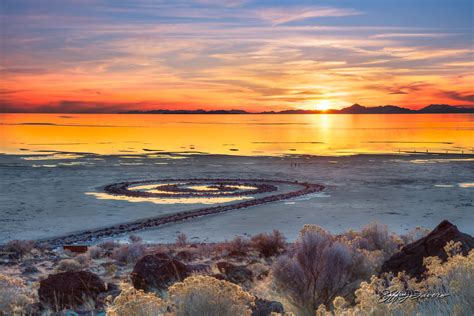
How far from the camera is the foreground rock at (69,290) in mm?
9109

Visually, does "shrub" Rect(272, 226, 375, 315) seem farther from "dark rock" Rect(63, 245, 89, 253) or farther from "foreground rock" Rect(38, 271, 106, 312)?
"dark rock" Rect(63, 245, 89, 253)

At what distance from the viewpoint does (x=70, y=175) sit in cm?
3769

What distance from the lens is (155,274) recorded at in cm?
1007

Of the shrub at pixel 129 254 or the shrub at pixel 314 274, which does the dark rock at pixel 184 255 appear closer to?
the shrub at pixel 129 254

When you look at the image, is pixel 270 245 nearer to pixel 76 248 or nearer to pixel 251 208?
pixel 76 248

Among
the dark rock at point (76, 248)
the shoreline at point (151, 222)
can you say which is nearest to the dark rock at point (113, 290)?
the dark rock at point (76, 248)

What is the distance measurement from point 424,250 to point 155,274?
4444 mm

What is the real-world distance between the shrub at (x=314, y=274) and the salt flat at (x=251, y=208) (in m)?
10.6

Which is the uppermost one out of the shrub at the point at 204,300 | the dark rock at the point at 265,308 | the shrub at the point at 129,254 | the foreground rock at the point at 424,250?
the shrub at the point at 204,300

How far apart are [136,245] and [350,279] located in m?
7.03

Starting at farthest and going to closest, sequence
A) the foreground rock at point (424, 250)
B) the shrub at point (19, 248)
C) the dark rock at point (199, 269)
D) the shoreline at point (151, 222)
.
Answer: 1. the shoreline at point (151, 222)
2. the shrub at point (19, 248)
3. the dark rock at point (199, 269)
4. the foreground rock at point (424, 250)

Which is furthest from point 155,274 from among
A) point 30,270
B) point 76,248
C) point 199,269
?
point 76,248

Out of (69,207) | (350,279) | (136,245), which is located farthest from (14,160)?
(350,279)

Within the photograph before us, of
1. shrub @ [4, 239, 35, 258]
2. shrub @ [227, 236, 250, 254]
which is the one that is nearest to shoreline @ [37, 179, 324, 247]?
shrub @ [4, 239, 35, 258]
